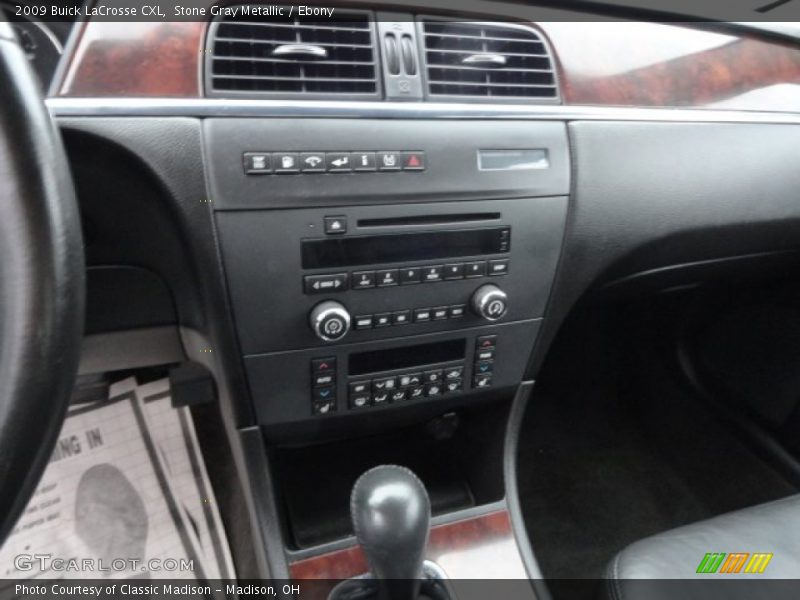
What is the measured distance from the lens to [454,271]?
0.87 m

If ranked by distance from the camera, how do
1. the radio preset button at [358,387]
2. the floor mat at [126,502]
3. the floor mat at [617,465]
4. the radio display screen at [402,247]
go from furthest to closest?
the floor mat at [617,465] → the floor mat at [126,502] → the radio preset button at [358,387] → the radio display screen at [402,247]

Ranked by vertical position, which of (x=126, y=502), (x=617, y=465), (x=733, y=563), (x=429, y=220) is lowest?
(x=617, y=465)

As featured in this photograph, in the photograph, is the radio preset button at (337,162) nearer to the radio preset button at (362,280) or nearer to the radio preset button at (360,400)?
the radio preset button at (362,280)

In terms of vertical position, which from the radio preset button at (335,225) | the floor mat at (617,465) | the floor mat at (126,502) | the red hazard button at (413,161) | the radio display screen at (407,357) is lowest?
the floor mat at (617,465)

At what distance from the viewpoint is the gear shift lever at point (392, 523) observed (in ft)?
2.30

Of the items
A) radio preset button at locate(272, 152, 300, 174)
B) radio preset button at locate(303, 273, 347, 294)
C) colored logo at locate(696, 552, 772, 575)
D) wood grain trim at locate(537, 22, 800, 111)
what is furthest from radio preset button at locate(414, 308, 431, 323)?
colored logo at locate(696, 552, 772, 575)

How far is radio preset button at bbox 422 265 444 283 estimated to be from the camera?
33.6 inches

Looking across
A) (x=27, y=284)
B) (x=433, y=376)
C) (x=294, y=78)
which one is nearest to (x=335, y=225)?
(x=294, y=78)

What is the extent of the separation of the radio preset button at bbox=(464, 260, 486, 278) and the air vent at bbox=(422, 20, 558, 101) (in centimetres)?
20

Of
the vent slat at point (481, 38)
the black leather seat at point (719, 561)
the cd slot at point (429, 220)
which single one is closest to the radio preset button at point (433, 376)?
the cd slot at point (429, 220)

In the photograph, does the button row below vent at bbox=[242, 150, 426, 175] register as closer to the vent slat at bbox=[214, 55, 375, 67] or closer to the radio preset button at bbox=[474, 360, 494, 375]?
the vent slat at bbox=[214, 55, 375, 67]

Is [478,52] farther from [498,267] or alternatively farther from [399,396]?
[399,396]

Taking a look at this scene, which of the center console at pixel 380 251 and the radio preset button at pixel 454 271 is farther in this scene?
the radio preset button at pixel 454 271

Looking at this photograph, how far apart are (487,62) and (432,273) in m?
0.27
